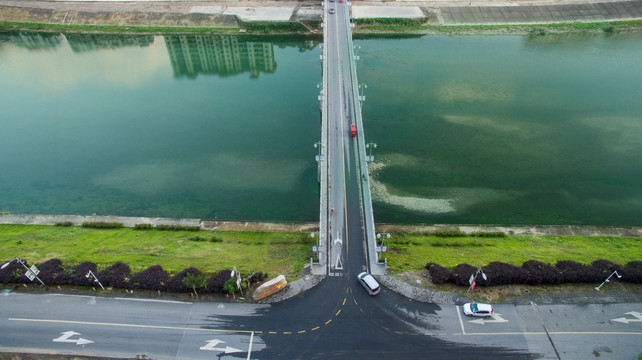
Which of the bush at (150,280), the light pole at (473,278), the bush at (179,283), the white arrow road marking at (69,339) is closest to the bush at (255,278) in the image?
the bush at (179,283)

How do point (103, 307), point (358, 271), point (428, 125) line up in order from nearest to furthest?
point (103, 307), point (358, 271), point (428, 125)

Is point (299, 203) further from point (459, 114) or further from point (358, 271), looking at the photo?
point (459, 114)

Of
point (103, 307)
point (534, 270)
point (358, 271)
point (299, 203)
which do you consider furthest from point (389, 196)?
point (103, 307)

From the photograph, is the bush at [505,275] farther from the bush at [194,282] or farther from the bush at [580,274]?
the bush at [194,282]

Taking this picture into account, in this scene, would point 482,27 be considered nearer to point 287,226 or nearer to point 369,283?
point 287,226

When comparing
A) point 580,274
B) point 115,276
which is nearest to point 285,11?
point 115,276
